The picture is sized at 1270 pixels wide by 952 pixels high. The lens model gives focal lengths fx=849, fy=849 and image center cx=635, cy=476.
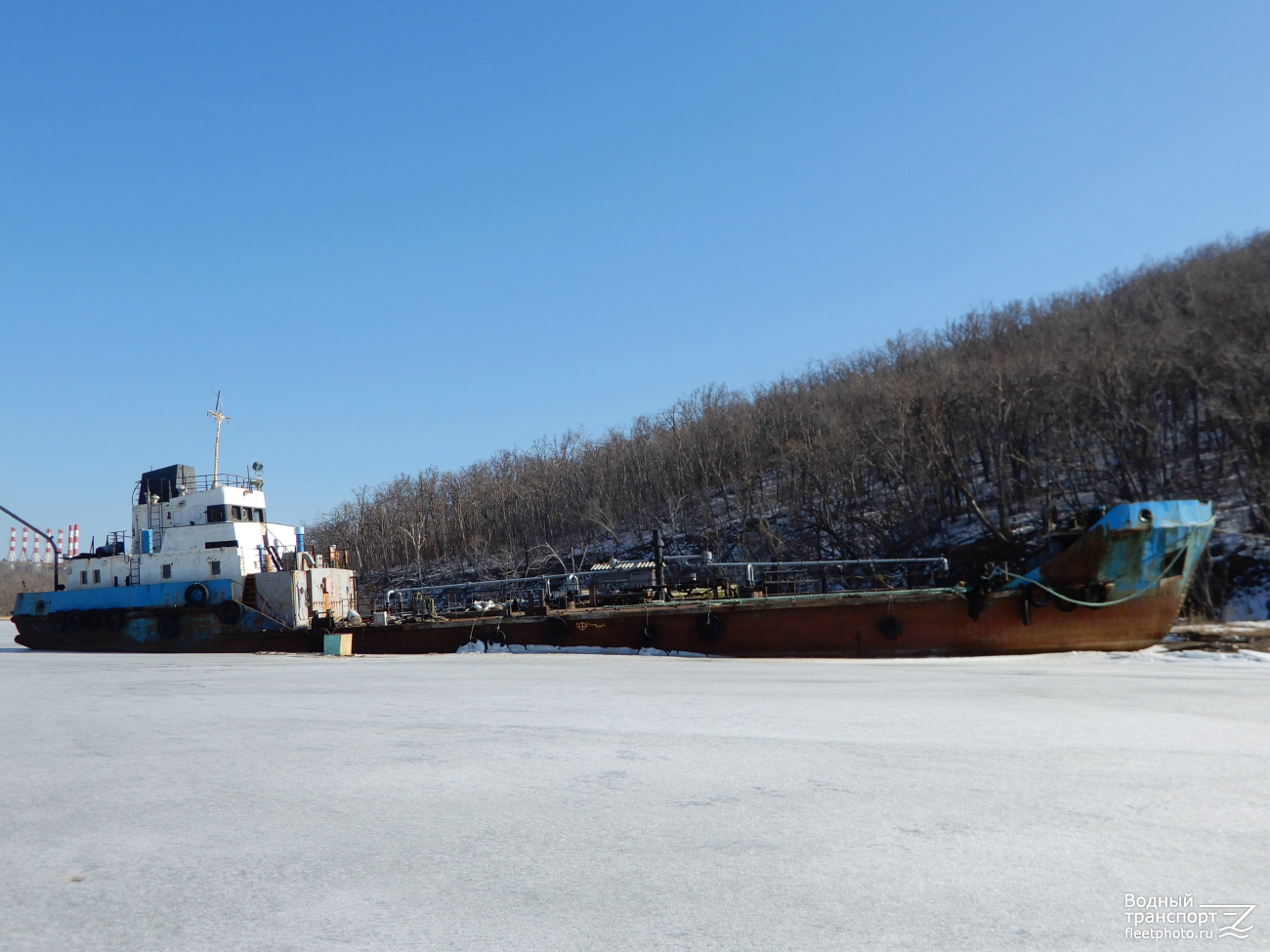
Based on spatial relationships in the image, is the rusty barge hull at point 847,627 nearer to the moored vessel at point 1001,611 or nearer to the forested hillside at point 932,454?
the moored vessel at point 1001,611

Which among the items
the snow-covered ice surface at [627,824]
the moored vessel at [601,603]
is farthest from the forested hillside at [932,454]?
the snow-covered ice surface at [627,824]

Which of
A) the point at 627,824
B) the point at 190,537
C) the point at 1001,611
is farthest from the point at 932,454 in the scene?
the point at 627,824

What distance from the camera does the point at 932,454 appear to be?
33844 mm

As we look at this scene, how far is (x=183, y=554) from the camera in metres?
22.6

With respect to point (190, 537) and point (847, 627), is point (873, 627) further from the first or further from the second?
point (190, 537)

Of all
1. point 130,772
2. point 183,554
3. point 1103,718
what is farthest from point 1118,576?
point 183,554

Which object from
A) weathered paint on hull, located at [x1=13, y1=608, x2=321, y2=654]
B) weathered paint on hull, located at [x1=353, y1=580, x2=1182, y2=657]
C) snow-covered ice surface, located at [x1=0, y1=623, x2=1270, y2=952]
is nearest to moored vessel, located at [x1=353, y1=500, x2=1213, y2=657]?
weathered paint on hull, located at [x1=353, y1=580, x2=1182, y2=657]

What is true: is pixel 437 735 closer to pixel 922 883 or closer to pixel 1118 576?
pixel 922 883

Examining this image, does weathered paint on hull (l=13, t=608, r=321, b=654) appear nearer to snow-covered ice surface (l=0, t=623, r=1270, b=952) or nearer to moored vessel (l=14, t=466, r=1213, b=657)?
moored vessel (l=14, t=466, r=1213, b=657)

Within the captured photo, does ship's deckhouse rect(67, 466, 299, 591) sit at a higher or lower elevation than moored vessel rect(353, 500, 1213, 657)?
higher

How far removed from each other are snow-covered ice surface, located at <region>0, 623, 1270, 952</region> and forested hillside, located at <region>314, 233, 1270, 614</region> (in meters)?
19.0

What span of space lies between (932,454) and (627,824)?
31970mm

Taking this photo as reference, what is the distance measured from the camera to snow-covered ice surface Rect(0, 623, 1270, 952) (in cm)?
313

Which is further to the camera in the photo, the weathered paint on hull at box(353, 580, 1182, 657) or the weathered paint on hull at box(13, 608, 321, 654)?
the weathered paint on hull at box(13, 608, 321, 654)
